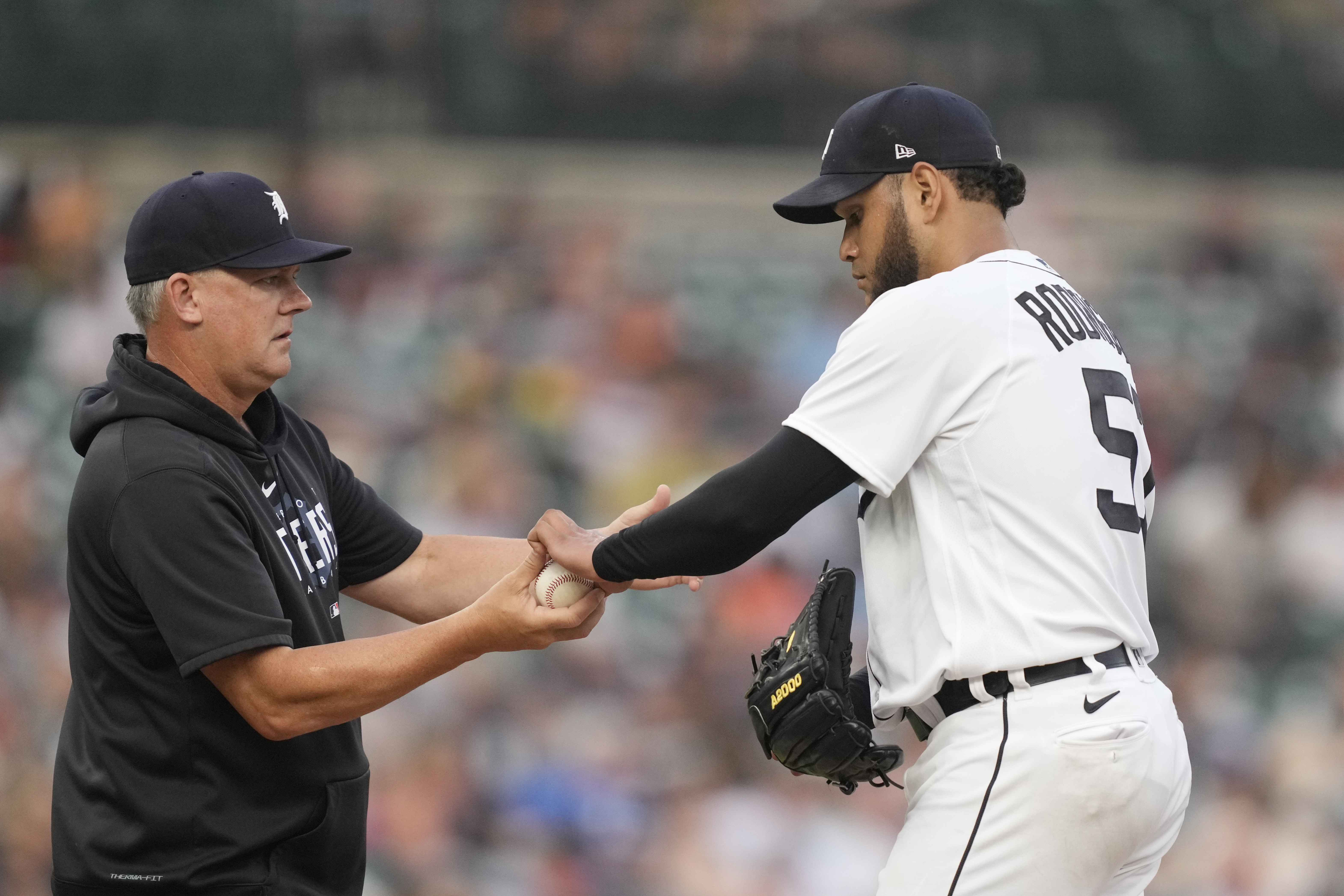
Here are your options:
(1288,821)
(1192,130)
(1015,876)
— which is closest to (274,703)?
(1015,876)

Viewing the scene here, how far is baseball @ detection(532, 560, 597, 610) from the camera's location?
114 inches

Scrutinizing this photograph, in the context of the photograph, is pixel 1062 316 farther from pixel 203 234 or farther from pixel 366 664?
pixel 203 234

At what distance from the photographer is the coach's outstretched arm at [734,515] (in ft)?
8.67

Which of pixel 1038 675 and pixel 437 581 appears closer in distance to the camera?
pixel 1038 675

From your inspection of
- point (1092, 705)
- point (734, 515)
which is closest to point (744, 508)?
point (734, 515)

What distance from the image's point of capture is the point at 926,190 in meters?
2.91

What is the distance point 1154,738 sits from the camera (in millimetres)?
2645

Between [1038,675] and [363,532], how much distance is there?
1.63 meters

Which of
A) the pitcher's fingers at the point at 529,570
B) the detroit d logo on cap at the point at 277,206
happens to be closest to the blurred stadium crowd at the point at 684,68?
the detroit d logo on cap at the point at 277,206

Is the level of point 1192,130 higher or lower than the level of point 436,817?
higher

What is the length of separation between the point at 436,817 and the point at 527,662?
0.85m

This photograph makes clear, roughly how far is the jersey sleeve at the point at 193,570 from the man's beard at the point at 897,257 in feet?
4.34

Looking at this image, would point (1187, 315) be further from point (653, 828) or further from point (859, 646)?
point (653, 828)

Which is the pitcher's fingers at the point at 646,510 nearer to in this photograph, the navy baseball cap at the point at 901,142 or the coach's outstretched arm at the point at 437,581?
the coach's outstretched arm at the point at 437,581
